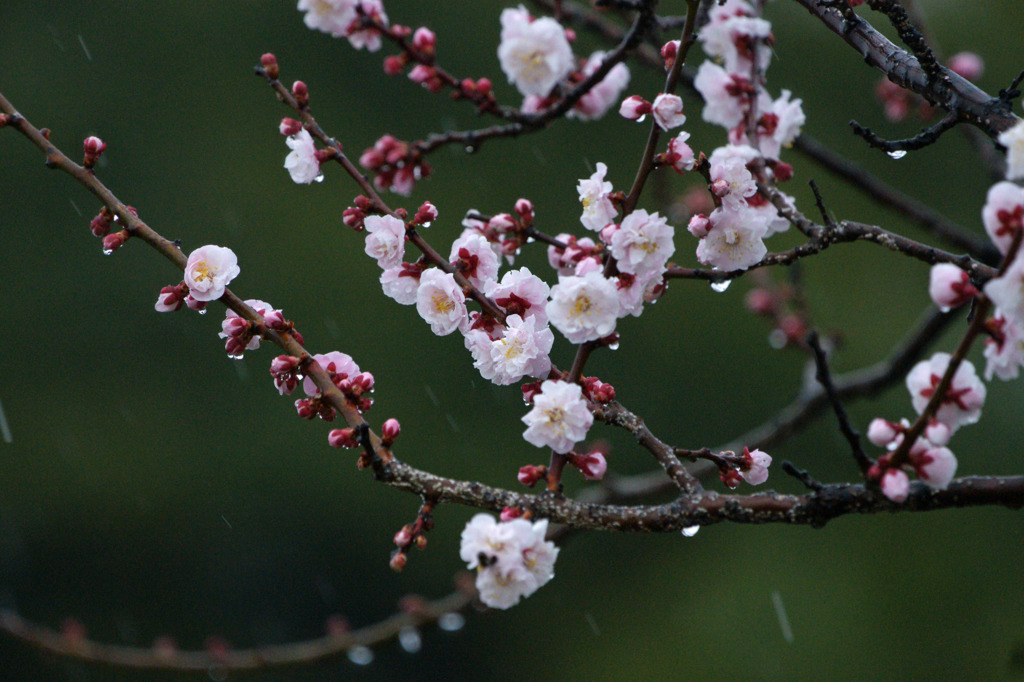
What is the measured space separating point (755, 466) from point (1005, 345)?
1.20ft

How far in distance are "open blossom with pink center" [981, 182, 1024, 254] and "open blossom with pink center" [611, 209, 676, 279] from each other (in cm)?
38

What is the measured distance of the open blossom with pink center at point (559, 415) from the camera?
1153 millimetres

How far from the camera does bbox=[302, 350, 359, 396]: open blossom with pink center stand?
1.36 meters

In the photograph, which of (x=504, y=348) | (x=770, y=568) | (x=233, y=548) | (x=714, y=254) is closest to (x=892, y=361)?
(x=714, y=254)

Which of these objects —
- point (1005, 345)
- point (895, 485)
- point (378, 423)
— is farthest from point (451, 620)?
point (378, 423)

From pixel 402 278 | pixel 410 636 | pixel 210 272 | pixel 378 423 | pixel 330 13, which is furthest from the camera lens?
pixel 378 423

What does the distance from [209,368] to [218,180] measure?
2262mm

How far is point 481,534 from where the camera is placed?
1106 millimetres

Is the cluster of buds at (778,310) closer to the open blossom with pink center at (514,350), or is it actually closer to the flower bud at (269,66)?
the open blossom with pink center at (514,350)

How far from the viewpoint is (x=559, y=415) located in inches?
46.1

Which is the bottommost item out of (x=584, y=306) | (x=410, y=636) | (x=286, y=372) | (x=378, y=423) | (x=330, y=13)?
(x=378, y=423)

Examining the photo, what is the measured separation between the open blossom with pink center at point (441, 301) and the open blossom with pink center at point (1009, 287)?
690mm

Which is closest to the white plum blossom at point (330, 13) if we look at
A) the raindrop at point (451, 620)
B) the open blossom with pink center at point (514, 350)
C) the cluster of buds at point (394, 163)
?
the cluster of buds at point (394, 163)

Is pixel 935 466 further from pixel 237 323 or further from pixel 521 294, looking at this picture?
pixel 237 323
